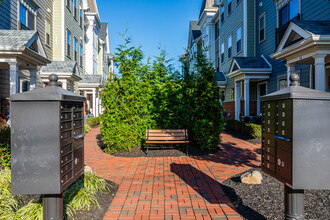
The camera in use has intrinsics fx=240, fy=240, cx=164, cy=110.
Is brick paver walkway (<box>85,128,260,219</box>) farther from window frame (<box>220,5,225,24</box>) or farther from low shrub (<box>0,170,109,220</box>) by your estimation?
window frame (<box>220,5,225,24</box>)

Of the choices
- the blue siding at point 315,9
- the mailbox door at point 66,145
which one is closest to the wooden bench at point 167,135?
the mailbox door at point 66,145

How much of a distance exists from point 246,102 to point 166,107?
721 centimetres

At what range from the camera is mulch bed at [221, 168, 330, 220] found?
3.40m

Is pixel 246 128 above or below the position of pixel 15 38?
below

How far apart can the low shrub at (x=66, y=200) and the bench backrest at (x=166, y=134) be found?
11.1 ft

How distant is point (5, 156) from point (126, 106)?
3.65 meters

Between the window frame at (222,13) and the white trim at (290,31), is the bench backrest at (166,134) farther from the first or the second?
the window frame at (222,13)

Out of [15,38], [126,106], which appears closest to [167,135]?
[126,106]

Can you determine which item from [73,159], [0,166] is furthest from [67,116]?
[0,166]

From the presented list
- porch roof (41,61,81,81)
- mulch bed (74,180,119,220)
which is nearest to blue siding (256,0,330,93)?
mulch bed (74,180,119,220)

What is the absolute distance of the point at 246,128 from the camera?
11.0m

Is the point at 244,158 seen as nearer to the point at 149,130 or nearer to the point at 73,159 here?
the point at 149,130

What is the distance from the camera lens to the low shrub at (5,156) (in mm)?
5219

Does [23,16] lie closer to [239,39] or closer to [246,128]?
[246,128]
